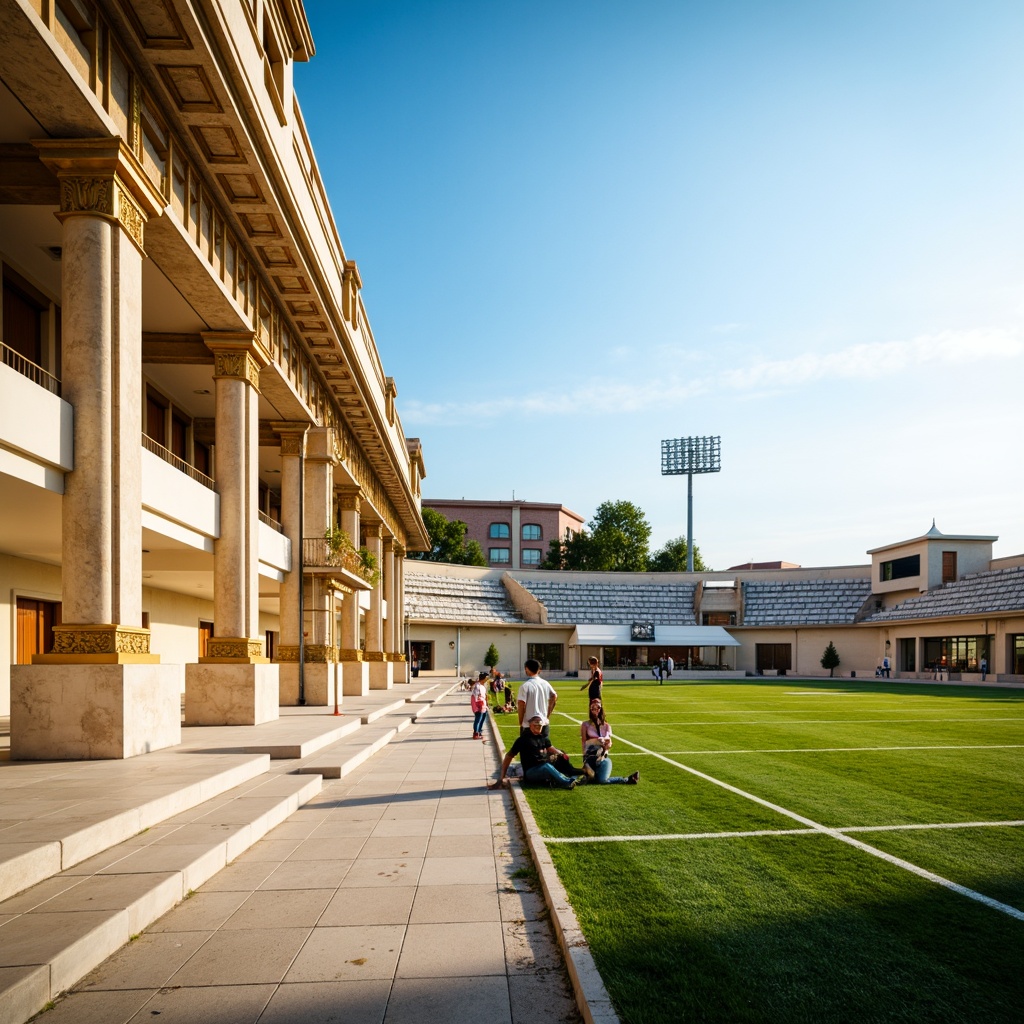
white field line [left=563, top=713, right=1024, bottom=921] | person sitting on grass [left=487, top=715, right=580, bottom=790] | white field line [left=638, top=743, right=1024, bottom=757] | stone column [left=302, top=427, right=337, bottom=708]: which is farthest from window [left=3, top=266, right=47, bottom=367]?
white field line [left=638, top=743, right=1024, bottom=757]

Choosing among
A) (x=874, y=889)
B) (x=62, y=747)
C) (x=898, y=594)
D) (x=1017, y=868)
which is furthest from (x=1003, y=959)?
(x=898, y=594)

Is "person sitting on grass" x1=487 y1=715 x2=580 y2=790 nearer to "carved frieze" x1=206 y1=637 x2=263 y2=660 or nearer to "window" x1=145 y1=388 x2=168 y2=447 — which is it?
"carved frieze" x1=206 y1=637 x2=263 y2=660

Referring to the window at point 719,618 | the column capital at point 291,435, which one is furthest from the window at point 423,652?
the column capital at point 291,435

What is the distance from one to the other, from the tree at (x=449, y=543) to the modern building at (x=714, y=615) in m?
16.9

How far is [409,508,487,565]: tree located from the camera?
85.9 m

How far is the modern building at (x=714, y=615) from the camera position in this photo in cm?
5675

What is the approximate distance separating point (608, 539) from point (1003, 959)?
282 feet

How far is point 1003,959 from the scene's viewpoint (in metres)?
4.99

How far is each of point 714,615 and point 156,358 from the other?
2353 inches

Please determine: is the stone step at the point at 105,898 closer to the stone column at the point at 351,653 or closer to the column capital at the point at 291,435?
the column capital at the point at 291,435

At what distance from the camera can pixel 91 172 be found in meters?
10.8

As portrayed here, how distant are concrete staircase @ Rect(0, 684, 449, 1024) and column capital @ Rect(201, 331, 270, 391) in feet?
24.1

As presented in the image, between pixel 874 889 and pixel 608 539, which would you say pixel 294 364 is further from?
pixel 608 539

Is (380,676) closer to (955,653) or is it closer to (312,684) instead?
(312,684)
